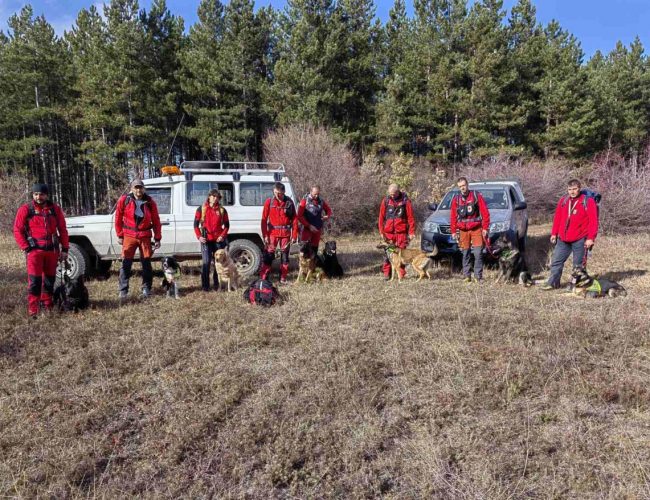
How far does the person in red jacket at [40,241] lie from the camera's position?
5.22 m

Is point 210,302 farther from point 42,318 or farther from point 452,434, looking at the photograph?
point 452,434

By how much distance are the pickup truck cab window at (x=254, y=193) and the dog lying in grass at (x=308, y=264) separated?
1.31 metres

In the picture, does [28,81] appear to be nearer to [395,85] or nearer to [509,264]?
[395,85]

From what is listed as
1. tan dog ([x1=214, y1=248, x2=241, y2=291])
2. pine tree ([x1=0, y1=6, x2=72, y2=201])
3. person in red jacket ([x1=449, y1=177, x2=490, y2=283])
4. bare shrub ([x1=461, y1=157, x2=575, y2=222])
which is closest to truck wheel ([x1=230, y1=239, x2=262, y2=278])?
tan dog ([x1=214, y1=248, x2=241, y2=291])

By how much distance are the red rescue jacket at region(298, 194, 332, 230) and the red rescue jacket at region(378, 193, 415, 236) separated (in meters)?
1.01

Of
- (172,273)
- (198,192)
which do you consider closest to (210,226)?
(172,273)

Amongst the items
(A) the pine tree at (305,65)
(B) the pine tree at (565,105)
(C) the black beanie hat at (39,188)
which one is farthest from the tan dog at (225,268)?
(B) the pine tree at (565,105)

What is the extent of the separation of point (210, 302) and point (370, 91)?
71.9 feet

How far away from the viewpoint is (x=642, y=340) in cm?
428

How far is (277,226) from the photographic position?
23.0 ft

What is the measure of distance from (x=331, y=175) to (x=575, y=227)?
36.9 feet

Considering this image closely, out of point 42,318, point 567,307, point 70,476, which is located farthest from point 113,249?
point 567,307

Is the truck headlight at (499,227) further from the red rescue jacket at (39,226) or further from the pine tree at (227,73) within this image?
the pine tree at (227,73)

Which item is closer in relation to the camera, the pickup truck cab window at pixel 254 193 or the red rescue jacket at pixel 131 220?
the red rescue jacket at pixel 131 220
